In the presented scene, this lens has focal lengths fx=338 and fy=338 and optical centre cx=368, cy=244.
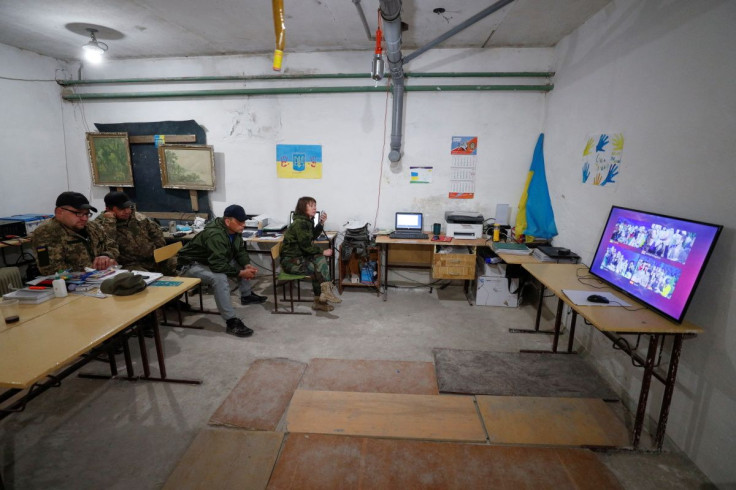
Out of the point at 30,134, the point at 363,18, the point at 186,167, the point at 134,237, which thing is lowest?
the point at 134,237

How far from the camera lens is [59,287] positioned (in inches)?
89.0

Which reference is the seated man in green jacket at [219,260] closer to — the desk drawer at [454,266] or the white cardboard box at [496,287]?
the desk drawer at [454,266]

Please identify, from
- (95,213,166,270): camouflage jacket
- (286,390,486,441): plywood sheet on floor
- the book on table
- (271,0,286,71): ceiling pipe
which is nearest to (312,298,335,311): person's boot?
(286,390,486,441): plywood sheet on floor

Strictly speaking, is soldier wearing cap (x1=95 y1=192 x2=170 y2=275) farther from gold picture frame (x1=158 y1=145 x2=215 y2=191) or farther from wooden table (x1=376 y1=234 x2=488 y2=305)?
wooden table (x1=376 y1=234 x2=488 y2=305)

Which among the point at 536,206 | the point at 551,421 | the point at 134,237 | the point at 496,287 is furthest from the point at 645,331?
the point at 134,237

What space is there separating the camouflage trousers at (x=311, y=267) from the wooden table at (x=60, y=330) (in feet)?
4.44

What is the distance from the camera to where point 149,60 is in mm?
4730

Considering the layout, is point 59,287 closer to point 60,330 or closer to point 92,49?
point 60,330

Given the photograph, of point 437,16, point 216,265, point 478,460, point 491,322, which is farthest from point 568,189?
point 216,265

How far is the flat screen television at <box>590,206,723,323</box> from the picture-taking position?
6.16ft

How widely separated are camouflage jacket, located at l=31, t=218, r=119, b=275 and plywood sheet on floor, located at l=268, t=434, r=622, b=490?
2.29 m

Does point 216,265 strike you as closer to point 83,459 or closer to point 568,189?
point 83,459

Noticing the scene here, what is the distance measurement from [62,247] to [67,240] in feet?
0.21

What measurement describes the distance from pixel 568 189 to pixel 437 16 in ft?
7.42
